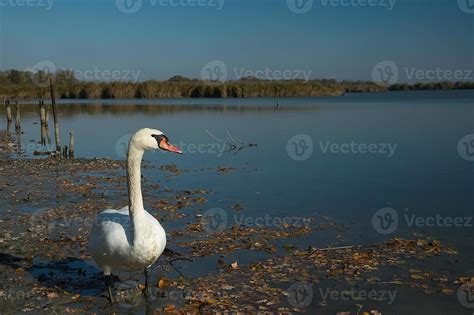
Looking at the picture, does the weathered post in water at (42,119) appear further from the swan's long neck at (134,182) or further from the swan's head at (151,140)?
the swan's head at (151,140)

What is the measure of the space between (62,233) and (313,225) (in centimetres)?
638

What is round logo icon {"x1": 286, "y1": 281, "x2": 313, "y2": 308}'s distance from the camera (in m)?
8.28

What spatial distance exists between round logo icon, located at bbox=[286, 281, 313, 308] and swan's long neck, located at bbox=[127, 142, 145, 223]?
2949 millimetres

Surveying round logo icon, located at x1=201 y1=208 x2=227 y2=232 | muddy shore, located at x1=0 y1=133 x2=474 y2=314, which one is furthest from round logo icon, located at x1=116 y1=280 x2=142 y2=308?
round logo icon, located at x1=201 y1=208 x2=227 y2=232

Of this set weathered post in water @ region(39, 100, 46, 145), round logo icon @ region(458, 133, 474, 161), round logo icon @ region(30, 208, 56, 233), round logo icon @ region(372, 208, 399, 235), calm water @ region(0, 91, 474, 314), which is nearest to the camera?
round logo icon @ region(30, 208, 56, 233)

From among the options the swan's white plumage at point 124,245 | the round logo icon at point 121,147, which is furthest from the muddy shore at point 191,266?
the round logo icon at point 121,147

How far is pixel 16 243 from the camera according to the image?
10984mm

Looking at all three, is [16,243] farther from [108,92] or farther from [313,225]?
[108,92]

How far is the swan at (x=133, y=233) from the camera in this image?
7473mm

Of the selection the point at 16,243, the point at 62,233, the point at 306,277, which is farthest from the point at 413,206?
the point at 16,243

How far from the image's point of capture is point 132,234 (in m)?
7.52

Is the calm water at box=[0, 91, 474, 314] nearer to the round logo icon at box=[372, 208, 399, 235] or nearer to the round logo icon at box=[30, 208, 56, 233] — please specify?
the round logo icon at box=[372, 208, 399, 235]

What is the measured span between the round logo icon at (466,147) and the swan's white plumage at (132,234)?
20.5m

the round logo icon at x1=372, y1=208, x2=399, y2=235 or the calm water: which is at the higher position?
the calm water
